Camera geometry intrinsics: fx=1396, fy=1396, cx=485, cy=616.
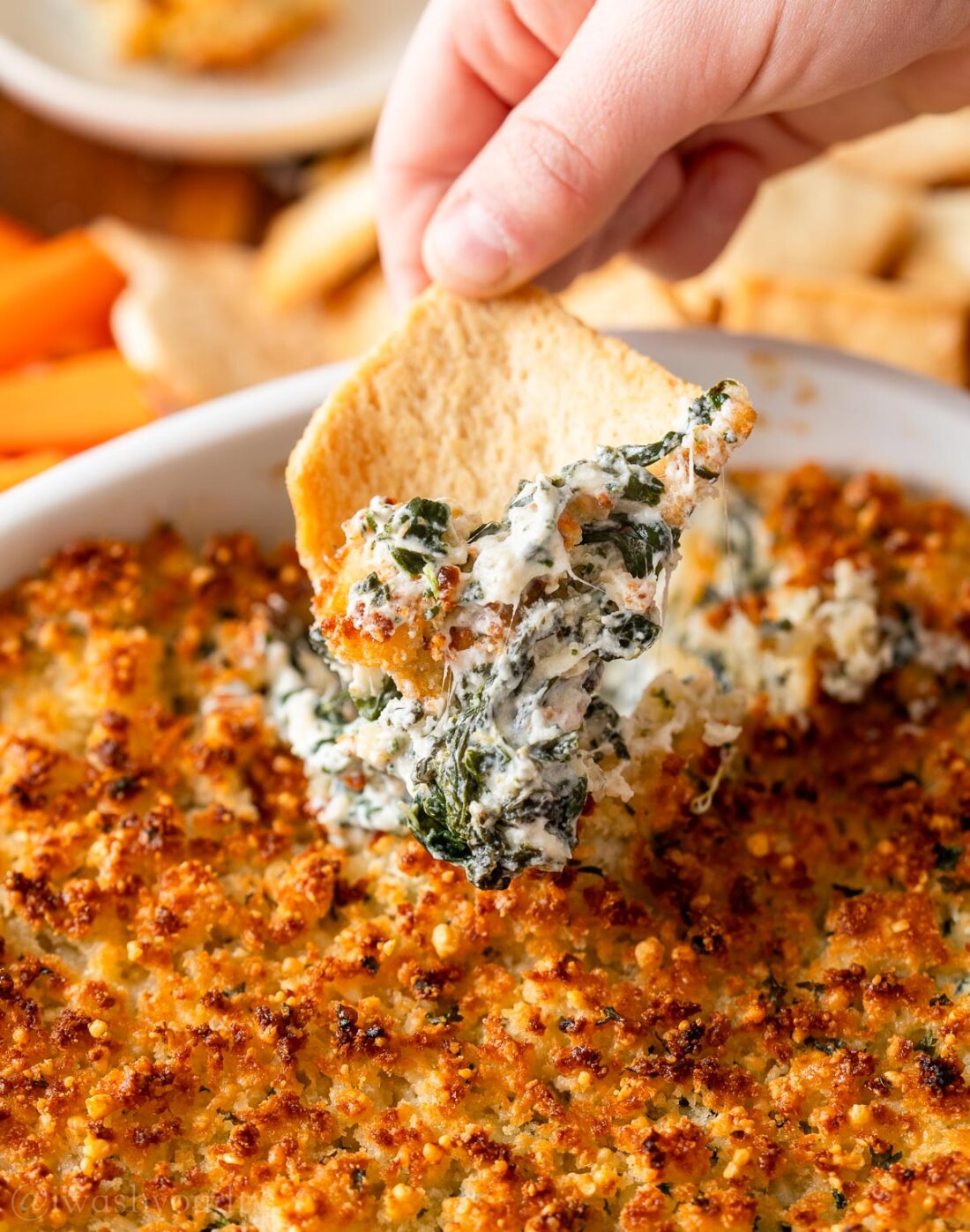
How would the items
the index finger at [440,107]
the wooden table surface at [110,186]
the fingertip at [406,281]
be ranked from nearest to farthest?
the index finger at [440,107] → the fingertip at [406,281] → the wooden table surface at [110,186]

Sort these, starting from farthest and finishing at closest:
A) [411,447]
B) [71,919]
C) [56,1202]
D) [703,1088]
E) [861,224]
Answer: [861,224]
[411,447]
[71,919]
[703,1088]
[56,1202]

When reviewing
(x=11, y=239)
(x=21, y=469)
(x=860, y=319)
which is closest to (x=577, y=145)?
(x=860, y=319)

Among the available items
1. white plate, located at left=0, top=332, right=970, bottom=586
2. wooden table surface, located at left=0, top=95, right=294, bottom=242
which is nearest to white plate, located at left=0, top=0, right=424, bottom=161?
wooden table surface, located at left=0, top=95, right=294, bottom=242

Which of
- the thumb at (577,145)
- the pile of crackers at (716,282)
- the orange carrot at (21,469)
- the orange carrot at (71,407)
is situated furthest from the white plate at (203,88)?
the thumb at (577,145)

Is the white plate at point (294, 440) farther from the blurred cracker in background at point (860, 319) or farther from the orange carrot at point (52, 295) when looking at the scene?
the orange carrot at point (52, 295)

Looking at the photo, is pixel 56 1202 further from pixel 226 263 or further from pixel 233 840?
pixel 226 263

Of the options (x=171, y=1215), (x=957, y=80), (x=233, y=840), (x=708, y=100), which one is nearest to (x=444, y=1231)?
(x=171, y=1215)
